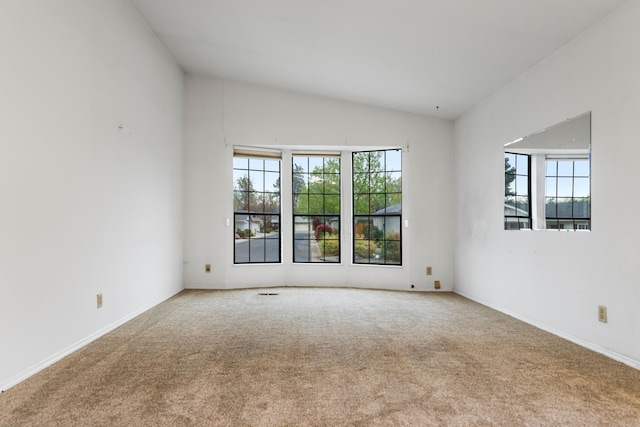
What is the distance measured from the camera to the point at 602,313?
120 inches

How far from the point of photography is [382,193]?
6.07 metres

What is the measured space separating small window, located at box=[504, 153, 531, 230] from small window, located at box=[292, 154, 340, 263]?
102 inches

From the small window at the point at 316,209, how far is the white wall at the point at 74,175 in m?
2.08

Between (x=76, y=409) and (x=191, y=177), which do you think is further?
(x=191, y=177)

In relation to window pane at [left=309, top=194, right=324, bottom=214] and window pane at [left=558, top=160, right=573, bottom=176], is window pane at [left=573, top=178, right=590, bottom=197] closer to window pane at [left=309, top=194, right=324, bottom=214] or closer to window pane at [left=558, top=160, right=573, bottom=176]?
window pane at [left=558, top=160, right=573, bottom=176]

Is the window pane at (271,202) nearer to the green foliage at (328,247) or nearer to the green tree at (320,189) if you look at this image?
the green tree at (320,189)

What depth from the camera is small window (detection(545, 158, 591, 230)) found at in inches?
127

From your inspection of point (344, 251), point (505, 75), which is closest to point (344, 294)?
point (344, 251)

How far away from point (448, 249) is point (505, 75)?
258 cm

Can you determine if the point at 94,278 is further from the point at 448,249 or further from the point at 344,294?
the point at 448,249

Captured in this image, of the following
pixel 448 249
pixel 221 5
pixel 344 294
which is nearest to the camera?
pixel 221 5

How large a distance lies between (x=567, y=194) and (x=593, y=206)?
0.26 meters

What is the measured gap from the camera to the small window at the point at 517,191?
3969 mm

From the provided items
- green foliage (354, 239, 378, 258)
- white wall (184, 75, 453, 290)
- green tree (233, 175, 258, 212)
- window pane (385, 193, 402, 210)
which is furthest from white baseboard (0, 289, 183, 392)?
window pane (385, 193, 402, 210)
